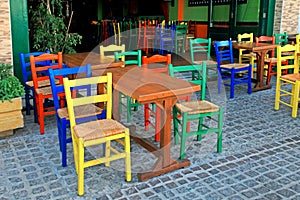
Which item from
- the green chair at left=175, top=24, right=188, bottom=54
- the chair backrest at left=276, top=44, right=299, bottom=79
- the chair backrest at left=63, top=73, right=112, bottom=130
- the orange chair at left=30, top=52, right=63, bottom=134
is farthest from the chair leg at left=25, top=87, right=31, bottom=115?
the green chair at left=175, top=24, right=188, bottom=54

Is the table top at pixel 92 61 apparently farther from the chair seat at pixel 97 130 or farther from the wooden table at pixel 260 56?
the wooden table at pixel 260 56

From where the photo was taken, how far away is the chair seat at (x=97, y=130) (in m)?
2.70

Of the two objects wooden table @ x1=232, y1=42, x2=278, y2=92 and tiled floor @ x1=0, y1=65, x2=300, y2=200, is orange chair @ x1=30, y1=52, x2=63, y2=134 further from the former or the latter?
wooden table @ x1=232, y1=42, x2=278, y2=92

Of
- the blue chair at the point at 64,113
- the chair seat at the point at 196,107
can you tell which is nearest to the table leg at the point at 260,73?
the chair seat at the point at 196,107

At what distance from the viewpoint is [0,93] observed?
3893 millimetres

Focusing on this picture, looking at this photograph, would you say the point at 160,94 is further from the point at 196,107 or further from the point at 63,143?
the point at 63,143

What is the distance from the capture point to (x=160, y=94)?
2758mm

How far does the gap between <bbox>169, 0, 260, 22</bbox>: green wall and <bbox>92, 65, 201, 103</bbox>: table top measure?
18.6 ft

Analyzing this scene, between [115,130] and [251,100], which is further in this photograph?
[251,100]

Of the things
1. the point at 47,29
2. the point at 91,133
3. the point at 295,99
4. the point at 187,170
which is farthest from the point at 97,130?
the point at 47,29

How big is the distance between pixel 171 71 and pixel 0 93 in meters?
2.03

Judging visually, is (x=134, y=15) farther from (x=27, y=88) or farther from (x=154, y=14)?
(x=27, y=88)

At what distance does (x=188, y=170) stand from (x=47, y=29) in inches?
156

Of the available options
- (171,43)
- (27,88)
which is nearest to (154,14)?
(171,43)
